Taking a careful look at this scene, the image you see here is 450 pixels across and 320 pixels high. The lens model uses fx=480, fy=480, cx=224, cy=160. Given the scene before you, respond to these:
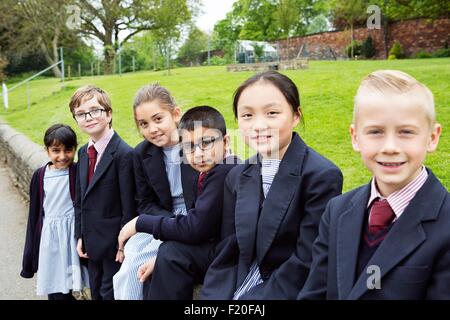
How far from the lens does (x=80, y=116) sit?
317 centimetres

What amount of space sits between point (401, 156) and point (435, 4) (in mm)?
18944

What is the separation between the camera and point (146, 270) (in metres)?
2.49

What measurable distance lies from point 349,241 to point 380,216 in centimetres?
14

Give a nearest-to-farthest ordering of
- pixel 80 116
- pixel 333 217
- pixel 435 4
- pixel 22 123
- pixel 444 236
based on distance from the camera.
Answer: pixel 444 236 → pixel 333 217 → pixel 80 116 → pixel 22 123 → pixel 435 4

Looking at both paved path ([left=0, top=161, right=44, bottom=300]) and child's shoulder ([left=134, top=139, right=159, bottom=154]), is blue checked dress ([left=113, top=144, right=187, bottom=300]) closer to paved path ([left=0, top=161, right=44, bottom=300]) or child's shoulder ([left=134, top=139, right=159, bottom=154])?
child's shoulder ([left=134, top=139, right=159, bottom=154])

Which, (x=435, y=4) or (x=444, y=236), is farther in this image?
(x=435, y=4)

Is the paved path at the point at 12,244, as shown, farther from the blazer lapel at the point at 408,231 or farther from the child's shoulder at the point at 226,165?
Result: the blazer lapel at the point at 408,231

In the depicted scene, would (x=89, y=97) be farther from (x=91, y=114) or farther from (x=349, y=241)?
(x=349, y=241)

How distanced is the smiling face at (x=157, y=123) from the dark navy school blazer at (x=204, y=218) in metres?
0.50

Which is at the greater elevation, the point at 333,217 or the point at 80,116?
the point at 80,116

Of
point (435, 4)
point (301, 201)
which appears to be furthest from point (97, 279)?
point (435, 4)

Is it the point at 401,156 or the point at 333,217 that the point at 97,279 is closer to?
the point at 333,217

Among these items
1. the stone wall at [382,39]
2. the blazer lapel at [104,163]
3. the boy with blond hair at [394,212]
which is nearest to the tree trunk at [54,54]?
the stone wall at [382,39]
